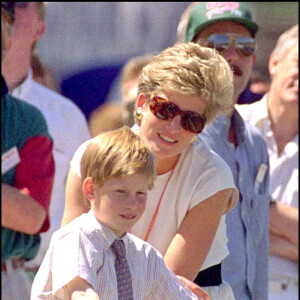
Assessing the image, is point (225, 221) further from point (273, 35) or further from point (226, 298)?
point (273, 35)

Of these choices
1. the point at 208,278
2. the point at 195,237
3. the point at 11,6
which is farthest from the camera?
the point at 11,6

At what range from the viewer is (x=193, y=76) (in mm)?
2436

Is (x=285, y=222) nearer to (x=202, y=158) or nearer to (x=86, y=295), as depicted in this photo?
(x=202, y=158)

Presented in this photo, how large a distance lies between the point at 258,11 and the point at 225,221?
4192 millimetres

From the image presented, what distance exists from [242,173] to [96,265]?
2.86ft

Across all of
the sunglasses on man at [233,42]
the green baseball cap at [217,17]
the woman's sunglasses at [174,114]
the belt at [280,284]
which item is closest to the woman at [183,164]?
the woman's sunglasses at [174,114]

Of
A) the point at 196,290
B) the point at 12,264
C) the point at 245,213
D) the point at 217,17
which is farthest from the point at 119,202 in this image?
the point at 12,264

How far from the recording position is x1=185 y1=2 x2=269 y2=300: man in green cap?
2.84m

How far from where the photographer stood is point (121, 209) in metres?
2.20

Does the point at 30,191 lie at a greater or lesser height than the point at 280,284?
greater

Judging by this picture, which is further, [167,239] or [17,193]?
[17,193]

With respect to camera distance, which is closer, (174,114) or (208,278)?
(174,114)

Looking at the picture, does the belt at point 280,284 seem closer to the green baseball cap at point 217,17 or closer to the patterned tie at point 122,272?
the green baseball cap at point 217,17

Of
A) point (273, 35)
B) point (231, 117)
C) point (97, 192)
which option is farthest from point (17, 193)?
point (273, 35)
